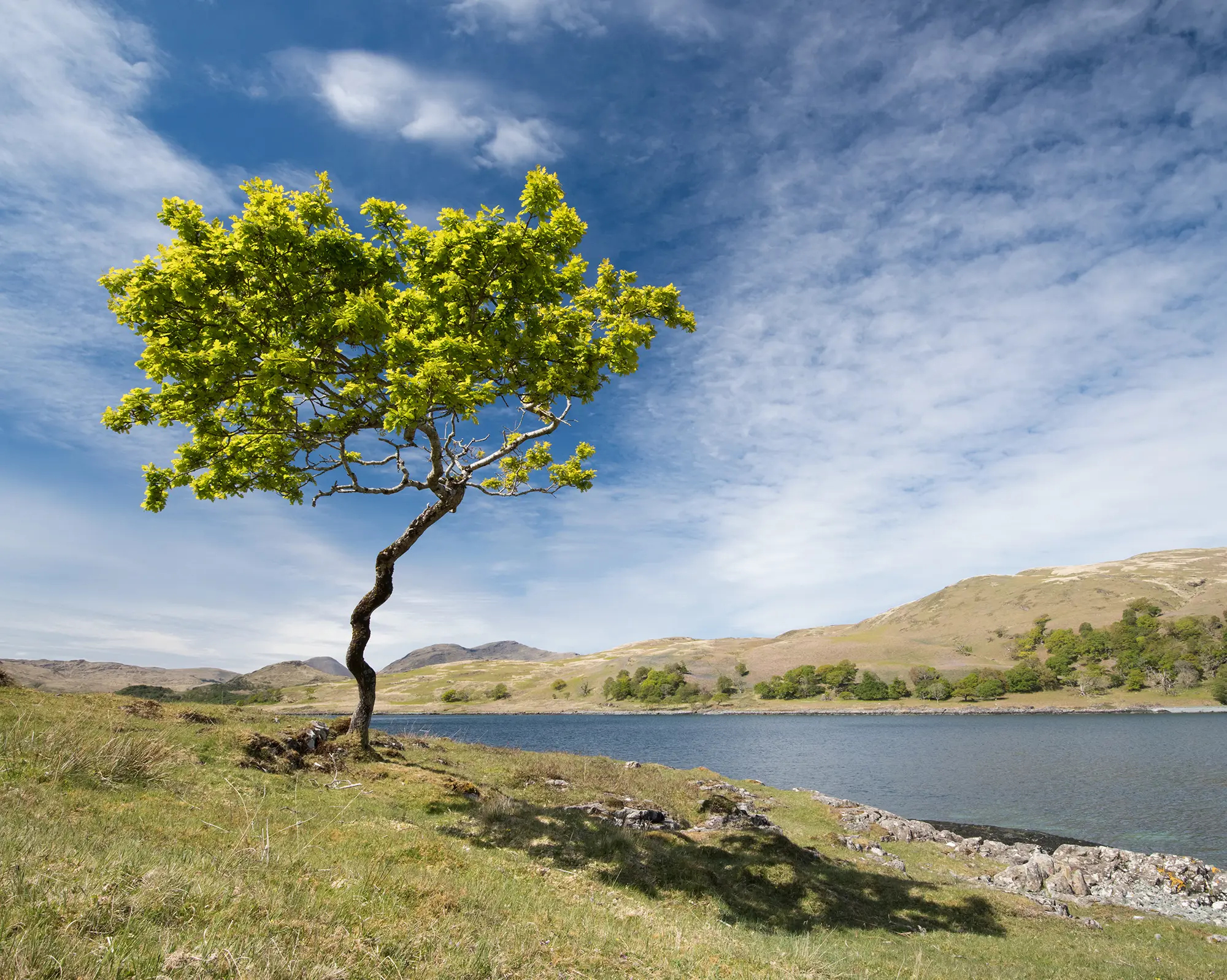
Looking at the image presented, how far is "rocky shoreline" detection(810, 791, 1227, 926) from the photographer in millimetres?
24484

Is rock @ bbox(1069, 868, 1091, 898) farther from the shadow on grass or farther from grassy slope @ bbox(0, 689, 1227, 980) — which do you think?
the shadow on grass

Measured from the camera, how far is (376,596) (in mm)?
22500

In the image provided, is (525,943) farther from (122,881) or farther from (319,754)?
(319,754)

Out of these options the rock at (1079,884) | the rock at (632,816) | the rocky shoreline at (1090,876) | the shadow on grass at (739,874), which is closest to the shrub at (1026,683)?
the rocky shoreline at (1090,876)

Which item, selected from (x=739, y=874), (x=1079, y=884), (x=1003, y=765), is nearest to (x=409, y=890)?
(x=739, y=874)

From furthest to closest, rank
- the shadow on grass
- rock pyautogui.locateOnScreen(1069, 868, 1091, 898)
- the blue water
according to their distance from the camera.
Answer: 1. the blue water
2. rock pyautogui.locateOnScreen(1069, 868, 1091, 898)
3. the shadow on grass

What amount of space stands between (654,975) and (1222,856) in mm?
43796

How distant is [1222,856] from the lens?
109ft

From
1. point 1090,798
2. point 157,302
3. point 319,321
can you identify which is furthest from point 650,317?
point 1090,798

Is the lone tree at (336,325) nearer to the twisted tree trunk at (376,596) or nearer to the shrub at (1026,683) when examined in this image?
the twisted tree trunk at (376,596)

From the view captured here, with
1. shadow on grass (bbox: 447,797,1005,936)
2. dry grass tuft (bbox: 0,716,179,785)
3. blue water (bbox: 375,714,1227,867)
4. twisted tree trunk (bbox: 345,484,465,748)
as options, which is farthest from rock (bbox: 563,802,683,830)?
blue water (bbox: 375,714,1227,867)

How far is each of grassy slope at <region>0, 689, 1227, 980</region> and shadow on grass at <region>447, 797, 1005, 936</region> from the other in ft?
0.31

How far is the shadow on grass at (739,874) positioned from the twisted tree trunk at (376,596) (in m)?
6.64

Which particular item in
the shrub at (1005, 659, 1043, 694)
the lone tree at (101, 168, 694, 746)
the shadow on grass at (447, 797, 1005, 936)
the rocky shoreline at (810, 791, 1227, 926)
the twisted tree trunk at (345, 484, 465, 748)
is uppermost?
the lone tree at (101, 168, 694, 746)
